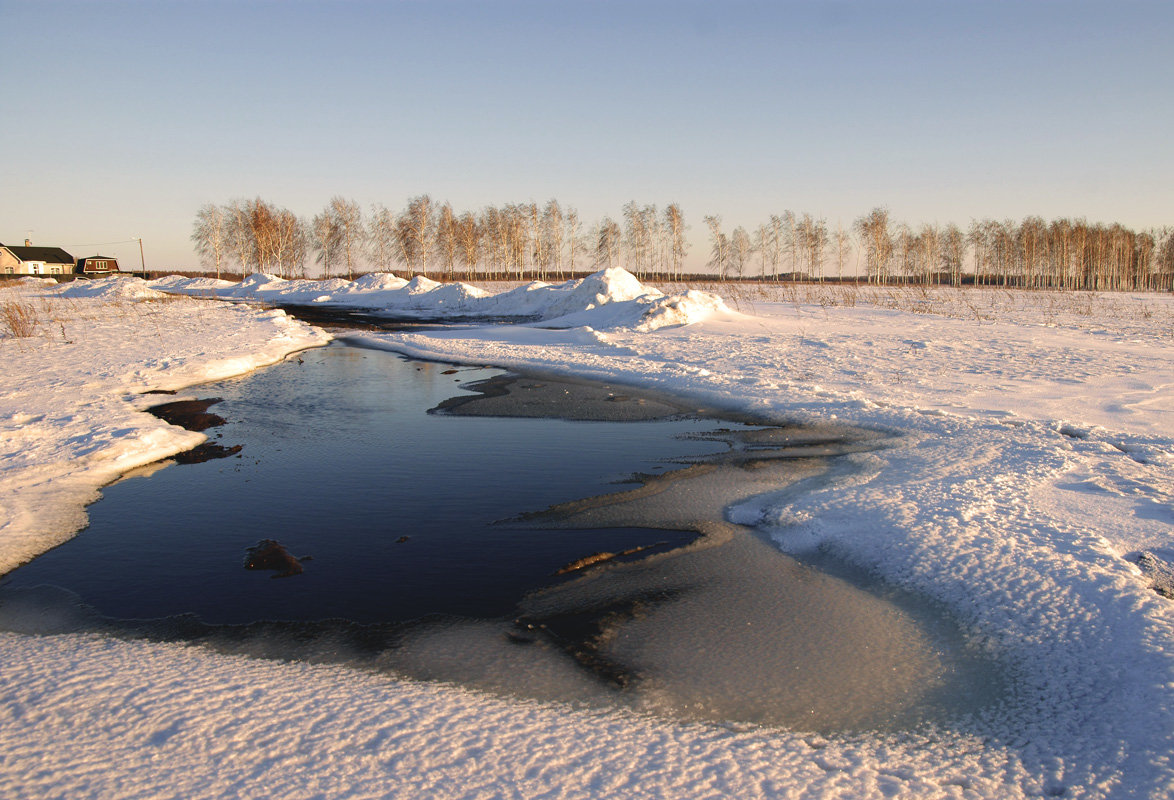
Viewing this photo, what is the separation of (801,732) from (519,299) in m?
34.2

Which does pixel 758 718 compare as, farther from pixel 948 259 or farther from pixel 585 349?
pixel 948 259

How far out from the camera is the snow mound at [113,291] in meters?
35.3

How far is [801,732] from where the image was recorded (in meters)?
2.86

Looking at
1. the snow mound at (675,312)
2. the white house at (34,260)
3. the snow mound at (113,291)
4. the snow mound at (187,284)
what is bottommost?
the snow mound at (675,312)

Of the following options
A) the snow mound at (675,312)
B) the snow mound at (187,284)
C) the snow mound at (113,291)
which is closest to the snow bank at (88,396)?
the snow mound at (675,312)

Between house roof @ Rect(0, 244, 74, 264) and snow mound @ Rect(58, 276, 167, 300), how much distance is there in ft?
154

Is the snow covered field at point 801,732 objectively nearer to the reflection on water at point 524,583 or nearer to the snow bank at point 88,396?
the snow bank at point 88,396

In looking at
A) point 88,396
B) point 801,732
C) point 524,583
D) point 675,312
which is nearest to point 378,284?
point 675,312

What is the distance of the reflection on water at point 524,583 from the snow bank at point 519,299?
14.0 meters

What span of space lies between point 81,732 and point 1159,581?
5.62m

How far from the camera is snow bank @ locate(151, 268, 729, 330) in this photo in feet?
71.2

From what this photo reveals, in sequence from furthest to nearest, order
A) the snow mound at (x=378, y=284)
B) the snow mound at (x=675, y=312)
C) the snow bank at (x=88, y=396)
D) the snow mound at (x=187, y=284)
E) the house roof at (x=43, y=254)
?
the house roof at (x=43, y=254) → the snow mound at (x=187, y=284) → the snow mound at (x=378, y=284) → the snow mound at (x=675, y=312) → the snow bank at (x=88, y=396)

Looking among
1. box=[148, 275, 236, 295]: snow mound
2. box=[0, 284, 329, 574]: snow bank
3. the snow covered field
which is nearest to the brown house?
box=[148, 275, 236, 295]: snow mound

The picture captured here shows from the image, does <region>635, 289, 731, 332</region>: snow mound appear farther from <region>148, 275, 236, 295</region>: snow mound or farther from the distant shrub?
<region>148, 275, 236, 295</region>: snow mound
